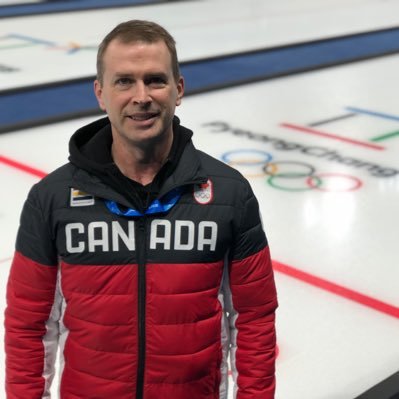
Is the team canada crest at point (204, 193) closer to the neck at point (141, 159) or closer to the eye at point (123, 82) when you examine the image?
the neck at point (141, 159)

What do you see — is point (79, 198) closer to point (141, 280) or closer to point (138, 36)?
point (141, 280)

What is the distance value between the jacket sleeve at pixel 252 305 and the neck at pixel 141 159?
0.17 m

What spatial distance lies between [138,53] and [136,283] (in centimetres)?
38

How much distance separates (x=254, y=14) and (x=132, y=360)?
8917 millimetres

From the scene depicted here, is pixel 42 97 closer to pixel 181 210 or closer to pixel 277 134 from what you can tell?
pixel 277 134

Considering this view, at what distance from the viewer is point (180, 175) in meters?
1.44

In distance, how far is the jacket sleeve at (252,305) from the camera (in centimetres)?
149

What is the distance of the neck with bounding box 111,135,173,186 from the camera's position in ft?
4.68

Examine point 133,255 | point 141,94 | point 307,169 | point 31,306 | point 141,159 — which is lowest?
point 307,169

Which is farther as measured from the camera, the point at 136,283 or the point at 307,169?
the point at 307,169

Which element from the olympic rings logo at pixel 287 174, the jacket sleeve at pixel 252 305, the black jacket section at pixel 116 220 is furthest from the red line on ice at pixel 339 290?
the black jacket section at pixel 116 220

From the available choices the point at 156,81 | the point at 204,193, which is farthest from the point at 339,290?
the point at 156,81

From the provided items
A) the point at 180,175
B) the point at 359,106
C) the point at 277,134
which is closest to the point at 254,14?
the point at 359,106

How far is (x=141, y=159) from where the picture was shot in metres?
1.43
